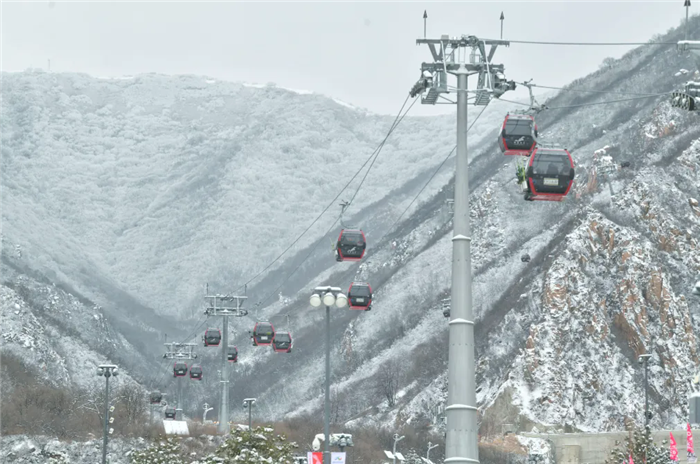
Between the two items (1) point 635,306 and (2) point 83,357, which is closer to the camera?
(1) point 635,306

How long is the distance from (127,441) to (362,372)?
176ft

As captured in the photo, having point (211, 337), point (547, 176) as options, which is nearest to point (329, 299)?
point (547, 176)

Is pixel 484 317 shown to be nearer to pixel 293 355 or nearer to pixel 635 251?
pixel 635 251

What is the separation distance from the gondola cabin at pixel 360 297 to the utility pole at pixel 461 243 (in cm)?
3183

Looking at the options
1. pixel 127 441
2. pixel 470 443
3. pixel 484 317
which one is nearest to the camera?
pixel 470 443

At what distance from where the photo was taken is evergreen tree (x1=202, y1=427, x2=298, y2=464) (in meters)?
36.8

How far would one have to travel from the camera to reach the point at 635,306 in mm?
102250

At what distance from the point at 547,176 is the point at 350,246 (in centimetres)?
2099

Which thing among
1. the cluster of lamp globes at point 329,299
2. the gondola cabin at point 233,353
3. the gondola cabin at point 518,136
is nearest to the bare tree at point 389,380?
the gondola cabin at point 233,353

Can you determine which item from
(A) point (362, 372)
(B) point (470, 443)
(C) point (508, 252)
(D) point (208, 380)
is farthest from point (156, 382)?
(B) point (470, 443)

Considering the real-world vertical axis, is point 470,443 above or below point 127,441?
below

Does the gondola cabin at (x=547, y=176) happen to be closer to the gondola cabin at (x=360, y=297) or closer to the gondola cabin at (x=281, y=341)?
the gondola cabin at (x=360, y=297)

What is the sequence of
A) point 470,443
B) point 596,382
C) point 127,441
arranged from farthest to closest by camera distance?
point 596,382 < point 127,441 < point 470,443

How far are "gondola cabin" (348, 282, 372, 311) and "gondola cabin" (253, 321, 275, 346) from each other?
61.7ft
